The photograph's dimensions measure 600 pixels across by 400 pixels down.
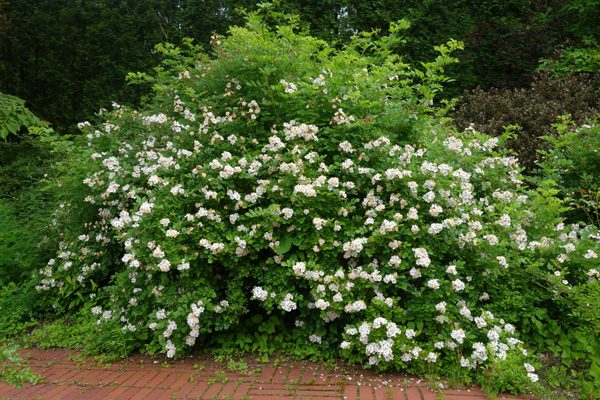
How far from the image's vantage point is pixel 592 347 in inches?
125

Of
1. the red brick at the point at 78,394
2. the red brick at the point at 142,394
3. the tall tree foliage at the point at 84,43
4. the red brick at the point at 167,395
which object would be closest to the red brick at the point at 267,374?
the red brick at the point at 167,395

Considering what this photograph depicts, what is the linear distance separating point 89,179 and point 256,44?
1759 millimetres

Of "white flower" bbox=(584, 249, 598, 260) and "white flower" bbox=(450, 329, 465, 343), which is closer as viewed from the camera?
"white flower" bbox=(450, 329, 465, 343)

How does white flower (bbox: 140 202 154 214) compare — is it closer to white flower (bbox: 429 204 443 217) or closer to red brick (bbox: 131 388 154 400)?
red brick (bbox: 131 388 154 400)

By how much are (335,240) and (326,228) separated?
102mm

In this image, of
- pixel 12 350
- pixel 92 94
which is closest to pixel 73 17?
pixel 92 94

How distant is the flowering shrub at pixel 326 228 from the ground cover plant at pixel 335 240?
0.05 ft

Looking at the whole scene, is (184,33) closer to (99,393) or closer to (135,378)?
(135,378)

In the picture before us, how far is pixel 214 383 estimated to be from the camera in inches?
123

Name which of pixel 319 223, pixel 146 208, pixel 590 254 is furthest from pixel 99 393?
pixel 590 254

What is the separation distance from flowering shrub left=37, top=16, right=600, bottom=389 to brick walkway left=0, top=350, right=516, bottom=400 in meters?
0.14

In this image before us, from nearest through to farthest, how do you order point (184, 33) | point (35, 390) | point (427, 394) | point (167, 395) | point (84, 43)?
1. point (427, 394)
2. point (167, 395)
3. point (35, 390)
4. point (184, 33)
5. point (84, 43)

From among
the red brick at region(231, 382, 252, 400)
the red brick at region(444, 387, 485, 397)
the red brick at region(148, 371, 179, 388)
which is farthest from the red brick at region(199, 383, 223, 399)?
the red brick at region(444, 387, 485, 397)

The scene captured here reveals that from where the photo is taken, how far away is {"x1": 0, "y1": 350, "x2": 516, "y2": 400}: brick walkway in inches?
115
